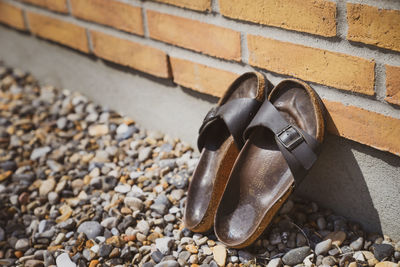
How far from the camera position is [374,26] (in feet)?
4.22

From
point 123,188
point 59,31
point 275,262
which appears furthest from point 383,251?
point 59,31

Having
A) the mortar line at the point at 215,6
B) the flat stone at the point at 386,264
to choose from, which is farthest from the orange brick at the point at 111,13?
the flat stone at the point at 386,264

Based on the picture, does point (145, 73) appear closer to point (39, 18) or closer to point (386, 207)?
point (39, 18)

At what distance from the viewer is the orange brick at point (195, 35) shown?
1.64 meters

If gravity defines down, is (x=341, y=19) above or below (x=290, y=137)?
above

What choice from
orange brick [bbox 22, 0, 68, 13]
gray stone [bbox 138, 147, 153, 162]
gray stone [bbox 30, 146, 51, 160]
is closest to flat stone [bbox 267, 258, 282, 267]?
gray stone [bbox 138, 147, 153, 162]

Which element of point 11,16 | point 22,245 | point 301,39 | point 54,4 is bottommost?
point 22,245

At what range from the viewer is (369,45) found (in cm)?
133

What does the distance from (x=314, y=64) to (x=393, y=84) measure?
0.23m

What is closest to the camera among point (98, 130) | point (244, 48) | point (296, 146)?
point (296, 146)

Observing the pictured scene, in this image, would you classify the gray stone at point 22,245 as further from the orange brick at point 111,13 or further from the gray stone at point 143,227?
the orange brick at point 111,13

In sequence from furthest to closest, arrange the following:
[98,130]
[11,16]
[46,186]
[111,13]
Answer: [11,16], [98,130], [111,13], [46,186]

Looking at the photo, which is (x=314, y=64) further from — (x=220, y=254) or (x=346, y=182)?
(x=220, y=254)

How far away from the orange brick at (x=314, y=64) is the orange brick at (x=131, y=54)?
422 millimetres
